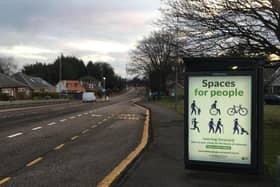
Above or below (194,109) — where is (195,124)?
below

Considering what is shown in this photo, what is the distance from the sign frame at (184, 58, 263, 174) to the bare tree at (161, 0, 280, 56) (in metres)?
9.41

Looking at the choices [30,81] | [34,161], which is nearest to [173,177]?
[34,161]

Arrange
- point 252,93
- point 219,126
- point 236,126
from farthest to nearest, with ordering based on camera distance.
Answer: point 219,126, point 236,126, point 252,93

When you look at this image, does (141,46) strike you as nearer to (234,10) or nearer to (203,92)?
(234,10)

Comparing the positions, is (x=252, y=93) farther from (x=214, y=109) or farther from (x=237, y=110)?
(x=214, y=109)

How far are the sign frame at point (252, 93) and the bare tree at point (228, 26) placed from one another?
30.9ft

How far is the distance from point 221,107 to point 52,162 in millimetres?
4048

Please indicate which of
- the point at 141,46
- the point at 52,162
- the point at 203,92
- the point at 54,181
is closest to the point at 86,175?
the point at 54,181

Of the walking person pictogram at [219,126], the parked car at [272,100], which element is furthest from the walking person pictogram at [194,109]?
the parked car at [272,100]

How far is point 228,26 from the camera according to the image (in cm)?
1691

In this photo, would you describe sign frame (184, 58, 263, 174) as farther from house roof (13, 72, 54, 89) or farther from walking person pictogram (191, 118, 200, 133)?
house roof (13, 72, 54, 89)

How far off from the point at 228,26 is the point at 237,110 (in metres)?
10.2

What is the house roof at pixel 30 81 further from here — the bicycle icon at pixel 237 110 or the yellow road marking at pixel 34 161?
the bicycle icon at pixel 237 110

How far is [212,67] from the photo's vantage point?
24.9 feet
